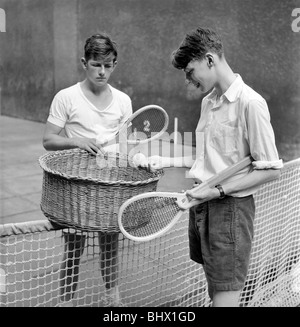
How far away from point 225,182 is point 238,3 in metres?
5.67

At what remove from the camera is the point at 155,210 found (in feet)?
6.98

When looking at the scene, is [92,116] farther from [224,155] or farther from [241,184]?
[241,184]

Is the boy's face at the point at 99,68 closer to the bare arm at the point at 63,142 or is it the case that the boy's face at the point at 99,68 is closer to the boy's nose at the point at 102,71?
the boy's nose at the point at 102,71

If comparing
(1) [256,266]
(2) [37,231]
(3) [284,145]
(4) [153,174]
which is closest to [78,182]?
(2) [37,231]

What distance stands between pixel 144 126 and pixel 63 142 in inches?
19.6

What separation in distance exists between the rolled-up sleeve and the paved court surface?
10.1 ft

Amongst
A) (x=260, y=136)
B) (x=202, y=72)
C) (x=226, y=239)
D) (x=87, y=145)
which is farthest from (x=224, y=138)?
(x=87, y=145)

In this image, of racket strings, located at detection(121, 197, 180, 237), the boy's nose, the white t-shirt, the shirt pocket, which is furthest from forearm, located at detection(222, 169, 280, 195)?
the boy's nose

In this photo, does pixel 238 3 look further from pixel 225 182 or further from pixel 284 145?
pixel 225 182

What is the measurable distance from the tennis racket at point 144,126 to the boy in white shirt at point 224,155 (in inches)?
27.2

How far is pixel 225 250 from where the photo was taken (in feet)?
6.48

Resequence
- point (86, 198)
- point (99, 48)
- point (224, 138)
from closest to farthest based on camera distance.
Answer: point (224, 138)
point (86, 198)
point (99, 48)

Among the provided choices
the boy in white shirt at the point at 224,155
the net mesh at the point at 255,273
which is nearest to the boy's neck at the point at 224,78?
the boy in white shirt at the point at 224,155
